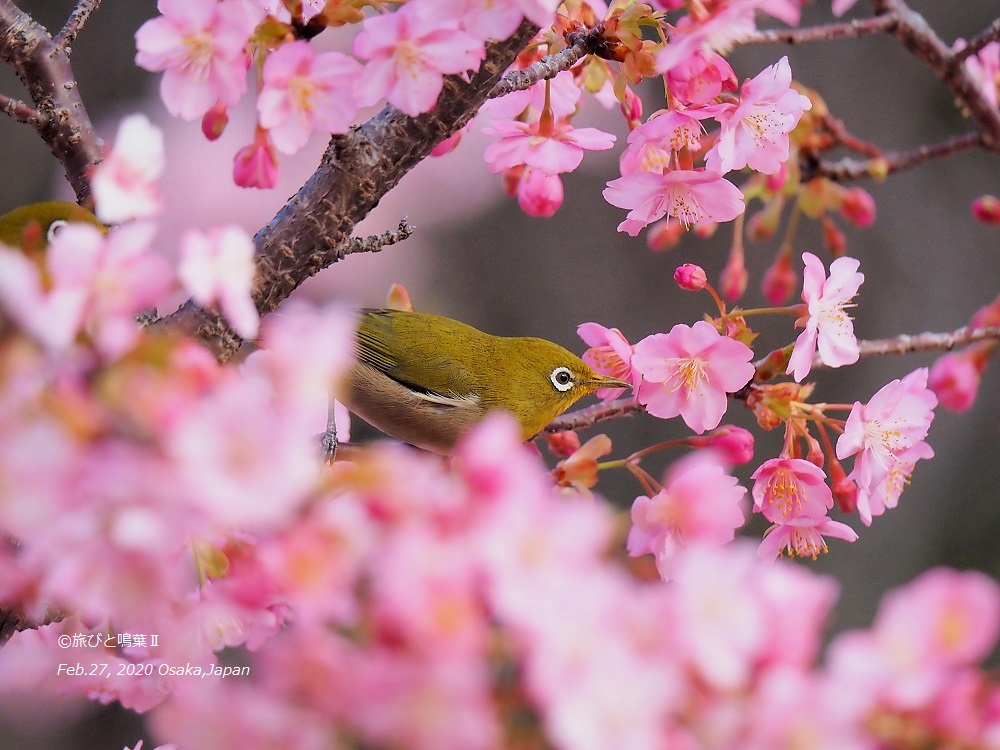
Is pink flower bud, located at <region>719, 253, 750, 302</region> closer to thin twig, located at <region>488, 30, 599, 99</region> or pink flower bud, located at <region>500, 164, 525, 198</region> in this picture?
pink flower bud, located at <region>500, 164, 525, 198</region>

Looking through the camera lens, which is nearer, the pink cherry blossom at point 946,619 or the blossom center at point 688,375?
the pink cherry blossom at point 946,619

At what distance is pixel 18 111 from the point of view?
881 mm

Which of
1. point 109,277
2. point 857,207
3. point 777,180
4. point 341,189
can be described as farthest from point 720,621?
point 857,207

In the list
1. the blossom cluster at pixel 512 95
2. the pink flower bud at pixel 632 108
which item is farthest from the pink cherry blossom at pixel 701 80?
the pink flower bud at pixel 632 108

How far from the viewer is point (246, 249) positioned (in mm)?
534

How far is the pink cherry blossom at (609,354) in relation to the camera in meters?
1.13

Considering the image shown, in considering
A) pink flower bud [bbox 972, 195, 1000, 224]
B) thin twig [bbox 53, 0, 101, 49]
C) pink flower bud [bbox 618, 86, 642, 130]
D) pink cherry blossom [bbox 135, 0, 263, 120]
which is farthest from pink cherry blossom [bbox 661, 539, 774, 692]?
pink flower bud [bbox 972, 195, 1000, 224]

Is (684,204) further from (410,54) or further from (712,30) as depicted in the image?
(410,54)

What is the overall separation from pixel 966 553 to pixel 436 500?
9.35 ft

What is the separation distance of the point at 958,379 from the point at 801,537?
14.8 inches

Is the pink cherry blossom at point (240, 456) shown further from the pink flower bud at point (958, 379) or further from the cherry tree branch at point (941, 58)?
the cherry tree branch at point (941, 58)

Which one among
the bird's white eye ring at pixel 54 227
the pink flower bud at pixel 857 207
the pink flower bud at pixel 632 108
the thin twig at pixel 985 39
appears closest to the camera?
the bird's white eye ring at pixel 54 227

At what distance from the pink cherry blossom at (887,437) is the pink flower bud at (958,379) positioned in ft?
0.68

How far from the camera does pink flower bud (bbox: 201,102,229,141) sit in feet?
2.88
